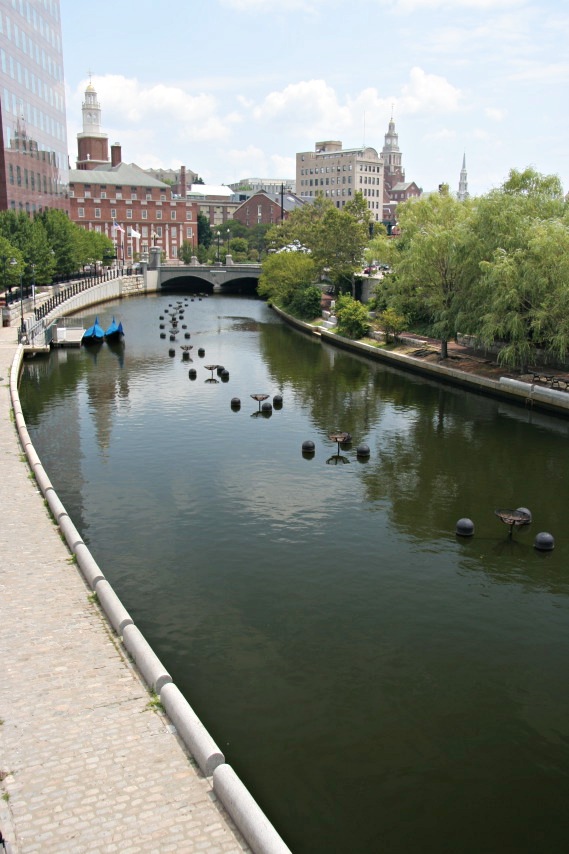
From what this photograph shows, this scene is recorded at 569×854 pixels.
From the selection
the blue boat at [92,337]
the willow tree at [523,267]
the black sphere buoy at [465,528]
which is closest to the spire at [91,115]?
the blue boat at [92,337]

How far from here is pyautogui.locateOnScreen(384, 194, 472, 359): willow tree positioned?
48906mm

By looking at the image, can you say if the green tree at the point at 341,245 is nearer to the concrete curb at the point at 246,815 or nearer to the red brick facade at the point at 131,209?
the red brick facade at the point at 131,209

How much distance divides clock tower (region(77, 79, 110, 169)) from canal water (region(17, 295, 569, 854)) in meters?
158

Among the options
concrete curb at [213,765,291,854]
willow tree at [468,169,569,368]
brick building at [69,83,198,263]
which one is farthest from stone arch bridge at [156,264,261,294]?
concrete curb at [213,765,291,854]

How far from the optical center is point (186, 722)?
1146 centimetres

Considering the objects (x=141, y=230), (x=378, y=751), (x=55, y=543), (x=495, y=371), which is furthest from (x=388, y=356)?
(x=141, y=230)

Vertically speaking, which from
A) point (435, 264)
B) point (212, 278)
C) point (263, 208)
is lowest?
point (435, 264)

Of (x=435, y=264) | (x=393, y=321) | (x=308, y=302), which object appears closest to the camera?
(x=435, y=264)

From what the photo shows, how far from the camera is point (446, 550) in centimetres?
2169

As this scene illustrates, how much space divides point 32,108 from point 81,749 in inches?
3310

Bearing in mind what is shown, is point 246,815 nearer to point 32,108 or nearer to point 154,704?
point 154,704

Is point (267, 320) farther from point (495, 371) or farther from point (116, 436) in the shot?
point (116, 436)

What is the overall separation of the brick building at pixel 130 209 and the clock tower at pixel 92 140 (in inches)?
918

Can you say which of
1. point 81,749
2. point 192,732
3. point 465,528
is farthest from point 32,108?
point 192,732
